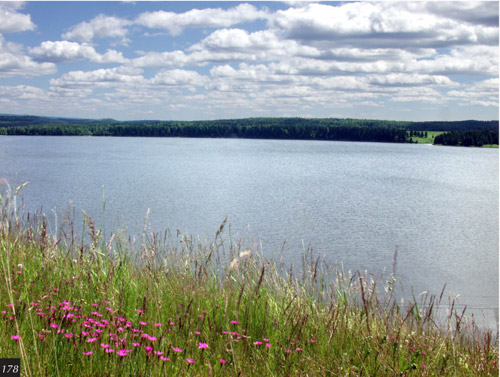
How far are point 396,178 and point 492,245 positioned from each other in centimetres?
2606

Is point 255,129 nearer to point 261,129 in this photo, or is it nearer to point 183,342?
point 261,129

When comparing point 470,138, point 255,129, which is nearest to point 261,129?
point 255,129

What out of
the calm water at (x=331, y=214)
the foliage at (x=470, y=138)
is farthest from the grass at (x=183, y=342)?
the foliage at (x=470, y=138)

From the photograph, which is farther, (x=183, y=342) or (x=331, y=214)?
(x=331, y=214)

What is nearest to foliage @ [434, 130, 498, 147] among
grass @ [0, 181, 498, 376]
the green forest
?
the green forest

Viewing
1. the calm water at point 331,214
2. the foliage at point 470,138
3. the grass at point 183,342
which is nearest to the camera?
the grass at point 183,342

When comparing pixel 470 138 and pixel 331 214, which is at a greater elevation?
pixel 470 138

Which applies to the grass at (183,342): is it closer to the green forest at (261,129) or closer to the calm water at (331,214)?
the calm water at (331,214)

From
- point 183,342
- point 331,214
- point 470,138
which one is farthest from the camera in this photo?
point 470,138

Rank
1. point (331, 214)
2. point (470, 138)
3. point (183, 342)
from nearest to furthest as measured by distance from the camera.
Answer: point (183, 342) → point (331, 214) → point (470, 138)

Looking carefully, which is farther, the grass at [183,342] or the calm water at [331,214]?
the calm water at [331,214]

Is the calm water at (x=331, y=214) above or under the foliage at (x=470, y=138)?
under

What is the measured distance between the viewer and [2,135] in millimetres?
144500

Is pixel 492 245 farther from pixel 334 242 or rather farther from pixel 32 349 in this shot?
pixel 32 349
